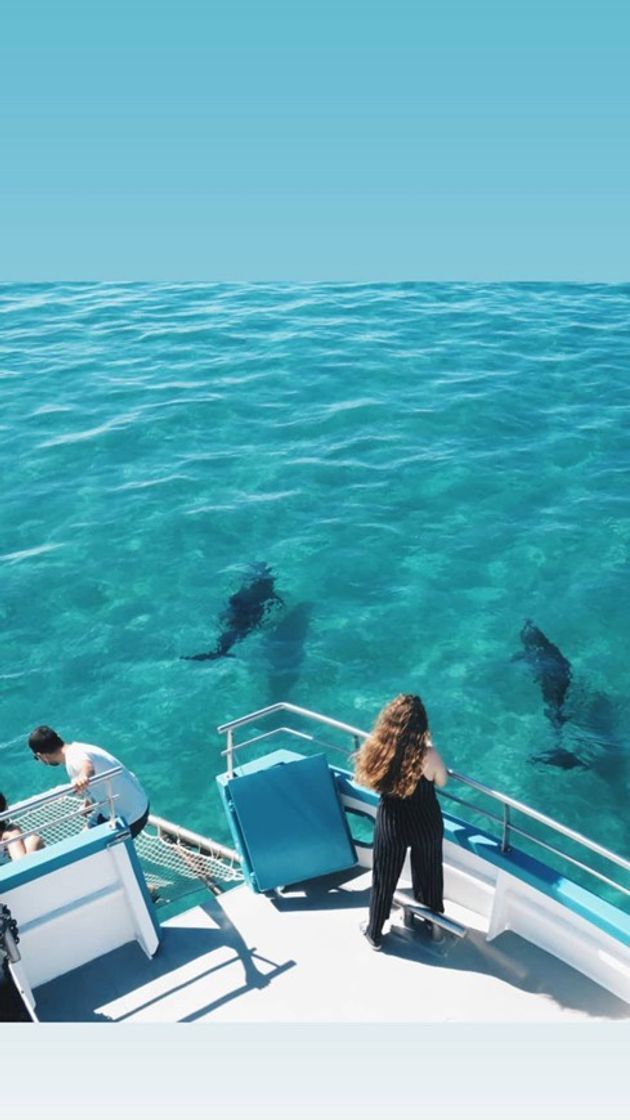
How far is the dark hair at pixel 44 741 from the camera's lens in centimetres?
703

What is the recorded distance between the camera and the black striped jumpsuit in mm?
6242

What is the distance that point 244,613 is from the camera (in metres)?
13.8

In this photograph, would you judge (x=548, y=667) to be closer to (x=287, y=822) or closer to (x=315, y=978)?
(x=287, y=822)

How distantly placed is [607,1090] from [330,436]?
55.3 feet

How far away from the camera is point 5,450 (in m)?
18.5

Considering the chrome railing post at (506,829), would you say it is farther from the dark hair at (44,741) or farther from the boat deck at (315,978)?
the dark hair at (44,741)

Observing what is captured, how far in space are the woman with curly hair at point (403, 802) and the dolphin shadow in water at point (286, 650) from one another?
19.4ft

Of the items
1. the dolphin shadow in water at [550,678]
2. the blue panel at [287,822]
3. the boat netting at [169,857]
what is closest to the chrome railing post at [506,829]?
the blue panel at [287,822]

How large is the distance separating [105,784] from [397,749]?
253cm

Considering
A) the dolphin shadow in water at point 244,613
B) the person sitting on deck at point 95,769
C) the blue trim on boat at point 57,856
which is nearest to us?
the blue trim on boat at point 57,856

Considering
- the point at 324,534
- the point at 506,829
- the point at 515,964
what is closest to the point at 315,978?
the point at 515,964

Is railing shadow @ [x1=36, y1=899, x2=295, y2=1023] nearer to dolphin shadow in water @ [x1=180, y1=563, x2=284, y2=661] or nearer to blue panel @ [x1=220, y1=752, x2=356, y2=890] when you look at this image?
blue panel @ [x1=220, y1=752, x2=356, y2=890]

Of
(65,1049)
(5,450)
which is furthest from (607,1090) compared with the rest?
(5,450)

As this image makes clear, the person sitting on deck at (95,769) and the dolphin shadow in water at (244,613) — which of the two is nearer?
the person sitting on deck at (95,769)
